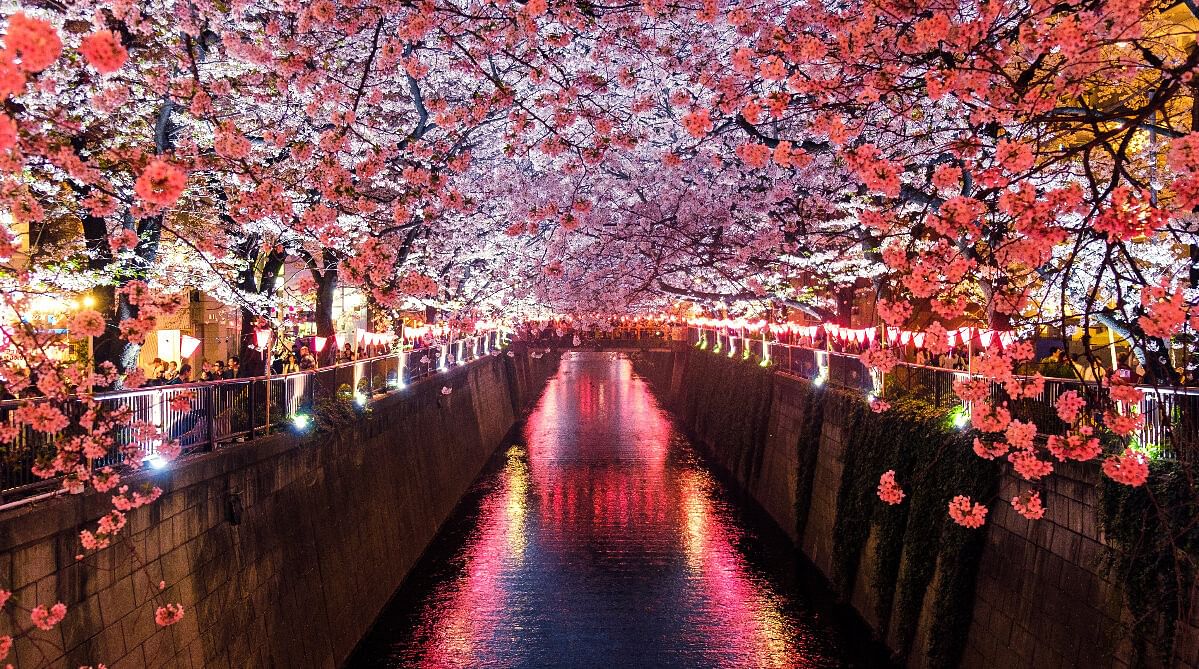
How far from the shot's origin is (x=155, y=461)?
8.34 metres

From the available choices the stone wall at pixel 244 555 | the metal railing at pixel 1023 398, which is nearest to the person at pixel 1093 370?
the metal railing at pixel 1023 398

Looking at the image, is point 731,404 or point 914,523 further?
point 731,404

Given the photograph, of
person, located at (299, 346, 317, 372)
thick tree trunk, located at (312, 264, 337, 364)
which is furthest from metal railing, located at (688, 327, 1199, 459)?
thick tree trunk, located at (312, 264, 337, 364)

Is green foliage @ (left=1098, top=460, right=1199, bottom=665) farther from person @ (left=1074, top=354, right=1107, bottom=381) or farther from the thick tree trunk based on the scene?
the thick tree trunk

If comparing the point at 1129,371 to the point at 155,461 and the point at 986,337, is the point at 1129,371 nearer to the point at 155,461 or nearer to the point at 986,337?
the point at 986,337

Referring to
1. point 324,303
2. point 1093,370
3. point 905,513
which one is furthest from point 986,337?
point 324,303

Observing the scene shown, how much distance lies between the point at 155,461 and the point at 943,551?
9.22 m

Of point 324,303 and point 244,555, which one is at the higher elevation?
point 324,303

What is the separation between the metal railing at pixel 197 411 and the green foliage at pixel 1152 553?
7885mm

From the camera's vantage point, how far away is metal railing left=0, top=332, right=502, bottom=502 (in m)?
6.59

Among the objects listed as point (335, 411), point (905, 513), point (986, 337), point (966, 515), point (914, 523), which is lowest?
point (905, 513)

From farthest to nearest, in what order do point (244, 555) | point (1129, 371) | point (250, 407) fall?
point (1129, 371) → point (250, 407) → point (244, 555)

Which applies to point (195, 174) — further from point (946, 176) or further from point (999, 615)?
point (999, 615)

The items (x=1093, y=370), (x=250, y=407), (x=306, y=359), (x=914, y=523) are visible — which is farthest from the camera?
(x=306, y=359)
